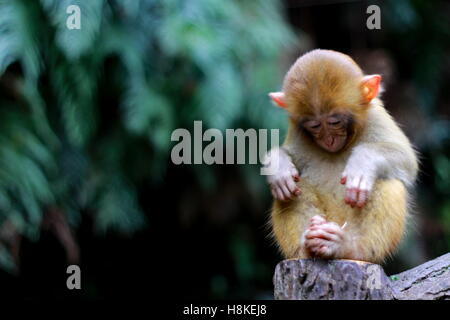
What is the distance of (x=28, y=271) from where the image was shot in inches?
217

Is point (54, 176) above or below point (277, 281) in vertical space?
above

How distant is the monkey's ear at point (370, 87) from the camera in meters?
2.71

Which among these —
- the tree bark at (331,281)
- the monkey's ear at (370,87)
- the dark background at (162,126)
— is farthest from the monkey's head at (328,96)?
the dark background at (162,126)

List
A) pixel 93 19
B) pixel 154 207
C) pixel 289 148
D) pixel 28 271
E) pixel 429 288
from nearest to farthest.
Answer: pixel 429 288, pixel 289 148, pixel 93 19, pixel 28 271, pixel 154 207

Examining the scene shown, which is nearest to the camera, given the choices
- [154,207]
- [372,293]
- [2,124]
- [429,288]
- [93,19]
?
[372,293]

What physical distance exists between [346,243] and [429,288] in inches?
17.9

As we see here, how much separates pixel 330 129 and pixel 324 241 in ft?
1.60

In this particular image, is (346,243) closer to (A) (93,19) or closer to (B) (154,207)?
(A) (93,19)

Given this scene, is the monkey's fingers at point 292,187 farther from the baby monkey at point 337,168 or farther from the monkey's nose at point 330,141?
the monkey's nose at point 330,141

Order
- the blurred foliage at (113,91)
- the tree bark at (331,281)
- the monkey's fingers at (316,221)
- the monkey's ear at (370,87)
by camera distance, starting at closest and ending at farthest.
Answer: the tree bark at (331,281)
the monkey's fingers at (316,221)
the monkey's ear at (370,87)
the blurred foliage at (113,91)

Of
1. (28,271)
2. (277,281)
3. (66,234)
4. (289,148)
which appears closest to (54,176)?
(66,234)

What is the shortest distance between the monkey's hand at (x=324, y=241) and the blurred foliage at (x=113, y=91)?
7.90 feet

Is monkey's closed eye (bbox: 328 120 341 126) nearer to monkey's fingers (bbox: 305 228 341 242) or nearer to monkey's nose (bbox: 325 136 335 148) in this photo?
monkey's nose (bbox: 325 136 335 148)

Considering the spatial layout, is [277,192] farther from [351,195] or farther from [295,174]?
[351,195]
